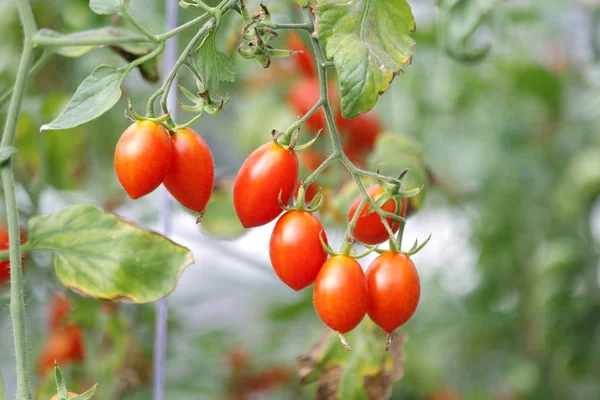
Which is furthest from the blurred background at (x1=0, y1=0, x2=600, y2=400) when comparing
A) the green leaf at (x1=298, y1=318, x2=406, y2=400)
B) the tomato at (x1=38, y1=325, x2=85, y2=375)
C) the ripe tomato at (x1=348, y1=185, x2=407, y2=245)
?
the ripe tomato at (x1=348, y1=185, x2=407, y2=245)

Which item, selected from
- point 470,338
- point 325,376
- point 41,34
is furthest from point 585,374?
point 41,34

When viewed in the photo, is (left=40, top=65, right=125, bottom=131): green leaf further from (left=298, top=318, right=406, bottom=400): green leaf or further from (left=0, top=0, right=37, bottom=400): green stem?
(left=298, top=318, right=406, bottom=400): green leaf

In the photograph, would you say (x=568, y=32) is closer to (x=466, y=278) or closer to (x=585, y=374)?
(x=466, y=278)

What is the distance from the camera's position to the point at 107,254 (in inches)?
26.2

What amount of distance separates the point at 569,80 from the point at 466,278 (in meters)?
0.50

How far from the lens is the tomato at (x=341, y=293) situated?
1.82 feet

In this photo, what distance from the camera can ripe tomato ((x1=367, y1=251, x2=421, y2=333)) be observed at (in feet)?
1.87

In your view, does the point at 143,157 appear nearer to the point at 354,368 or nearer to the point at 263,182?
the point at 263,182

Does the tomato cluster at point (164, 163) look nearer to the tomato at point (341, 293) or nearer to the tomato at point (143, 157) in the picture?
the tomato at point (143, 157)

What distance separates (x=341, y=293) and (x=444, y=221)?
60.2 inches

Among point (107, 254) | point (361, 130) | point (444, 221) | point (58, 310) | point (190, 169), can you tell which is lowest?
point (444, 221)

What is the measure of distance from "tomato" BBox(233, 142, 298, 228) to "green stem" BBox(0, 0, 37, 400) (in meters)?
0.15

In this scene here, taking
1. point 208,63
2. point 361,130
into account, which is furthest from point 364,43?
point 361,130

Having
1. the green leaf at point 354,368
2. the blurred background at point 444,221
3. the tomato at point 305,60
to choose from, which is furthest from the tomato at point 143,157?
the tomato at point 305,60
